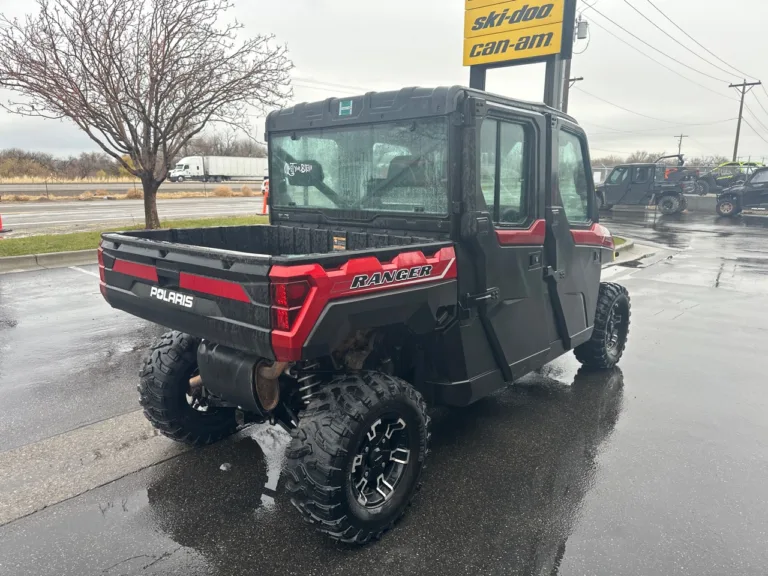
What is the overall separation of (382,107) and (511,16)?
373 inches

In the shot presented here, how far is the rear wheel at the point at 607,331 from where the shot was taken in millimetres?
5211

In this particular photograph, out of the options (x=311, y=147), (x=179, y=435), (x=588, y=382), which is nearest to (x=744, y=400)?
(x=588, y=382)

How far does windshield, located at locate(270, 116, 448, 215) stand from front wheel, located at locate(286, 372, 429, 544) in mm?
1232

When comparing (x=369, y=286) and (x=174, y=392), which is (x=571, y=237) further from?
(x=174, y=392)

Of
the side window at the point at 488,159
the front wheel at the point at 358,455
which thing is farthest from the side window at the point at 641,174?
the front wheel at the point at 358,455

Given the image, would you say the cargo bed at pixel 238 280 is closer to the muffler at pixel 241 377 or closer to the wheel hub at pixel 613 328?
the muffler at pixel 241 377

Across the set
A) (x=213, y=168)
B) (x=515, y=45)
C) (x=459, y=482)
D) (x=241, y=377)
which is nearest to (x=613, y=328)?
(x=459, y=482)

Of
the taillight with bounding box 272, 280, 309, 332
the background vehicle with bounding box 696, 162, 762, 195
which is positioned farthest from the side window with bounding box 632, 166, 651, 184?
the taillight with bounding box 272, 280, 309, 332

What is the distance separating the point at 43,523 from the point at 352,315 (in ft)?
6.72

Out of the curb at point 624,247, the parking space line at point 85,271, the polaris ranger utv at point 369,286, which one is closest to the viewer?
the polaris ranger utv at point 369,286

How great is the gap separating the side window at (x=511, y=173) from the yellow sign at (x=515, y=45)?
27.4 ft

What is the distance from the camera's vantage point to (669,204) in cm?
2552

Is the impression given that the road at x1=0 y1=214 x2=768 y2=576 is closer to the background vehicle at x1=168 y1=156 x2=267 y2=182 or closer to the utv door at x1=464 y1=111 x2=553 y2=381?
the utv door at x1=464 y1=111 x2=553 y2=381

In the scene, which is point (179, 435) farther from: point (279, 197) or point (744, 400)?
point (744, 400)
